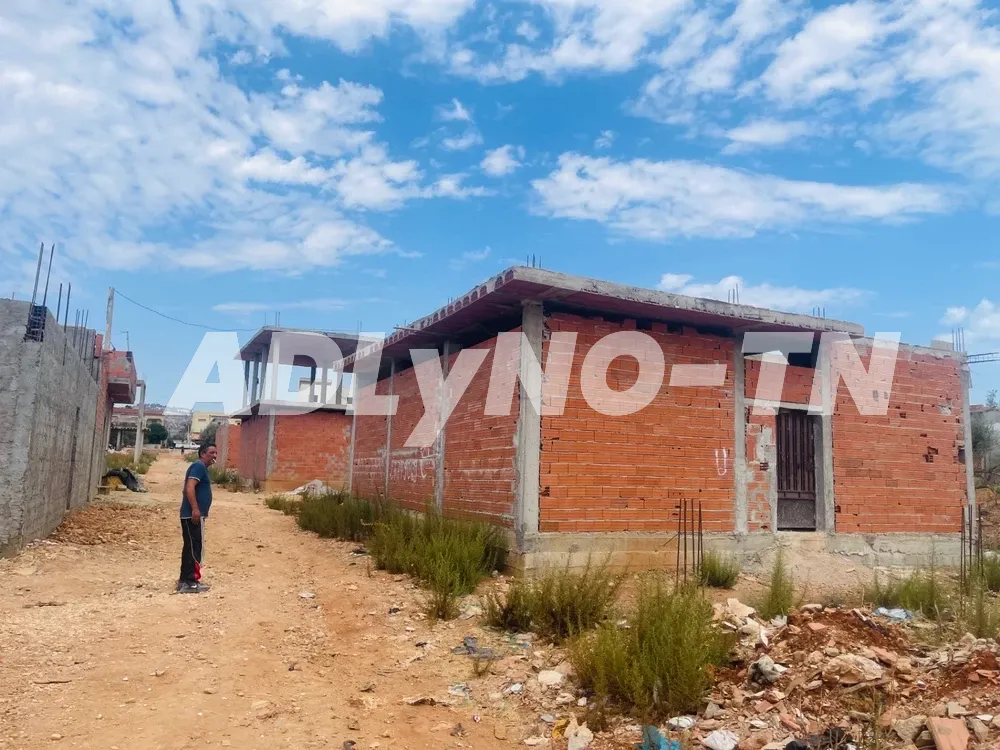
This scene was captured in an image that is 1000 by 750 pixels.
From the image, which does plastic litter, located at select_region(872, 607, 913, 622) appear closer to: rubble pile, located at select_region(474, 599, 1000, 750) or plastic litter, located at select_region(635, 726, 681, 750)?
rubble pile, located at select_region(474, 599, 1000, 750)

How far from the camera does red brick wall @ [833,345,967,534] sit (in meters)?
10.1

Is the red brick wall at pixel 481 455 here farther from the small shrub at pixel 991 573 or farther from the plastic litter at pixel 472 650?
the small shrub at pixel 991 573

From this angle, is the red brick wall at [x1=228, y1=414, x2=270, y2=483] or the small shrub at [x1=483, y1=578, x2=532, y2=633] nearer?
the small shrub at [x1=483, y1=578, x2=532, y2=633]

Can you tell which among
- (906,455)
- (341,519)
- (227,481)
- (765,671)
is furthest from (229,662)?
(227,481)

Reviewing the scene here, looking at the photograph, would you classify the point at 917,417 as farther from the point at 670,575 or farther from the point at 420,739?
the point at 420,739

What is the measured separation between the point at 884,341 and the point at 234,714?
10.0 meters

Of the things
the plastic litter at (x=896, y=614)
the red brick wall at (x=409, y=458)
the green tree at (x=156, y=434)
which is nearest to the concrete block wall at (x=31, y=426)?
the red brick wall at (x=409, y=458)

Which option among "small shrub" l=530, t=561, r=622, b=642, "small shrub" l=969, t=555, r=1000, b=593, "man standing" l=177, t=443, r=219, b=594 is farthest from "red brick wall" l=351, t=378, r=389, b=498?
"small shrub" l=969, t=555, r=1000, b=593

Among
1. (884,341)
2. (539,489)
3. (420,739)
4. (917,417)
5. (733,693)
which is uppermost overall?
(884,341)

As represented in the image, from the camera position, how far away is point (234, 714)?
13.8 feet

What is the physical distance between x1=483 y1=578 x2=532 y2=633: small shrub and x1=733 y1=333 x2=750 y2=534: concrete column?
420 centimetres

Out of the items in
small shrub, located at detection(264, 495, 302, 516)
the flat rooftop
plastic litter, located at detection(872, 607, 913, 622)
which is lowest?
small shrub, located at detection(264, 495, 302, 516)

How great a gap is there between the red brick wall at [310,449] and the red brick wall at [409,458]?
9.91 meters

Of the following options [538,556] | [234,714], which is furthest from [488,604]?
[234,714]
